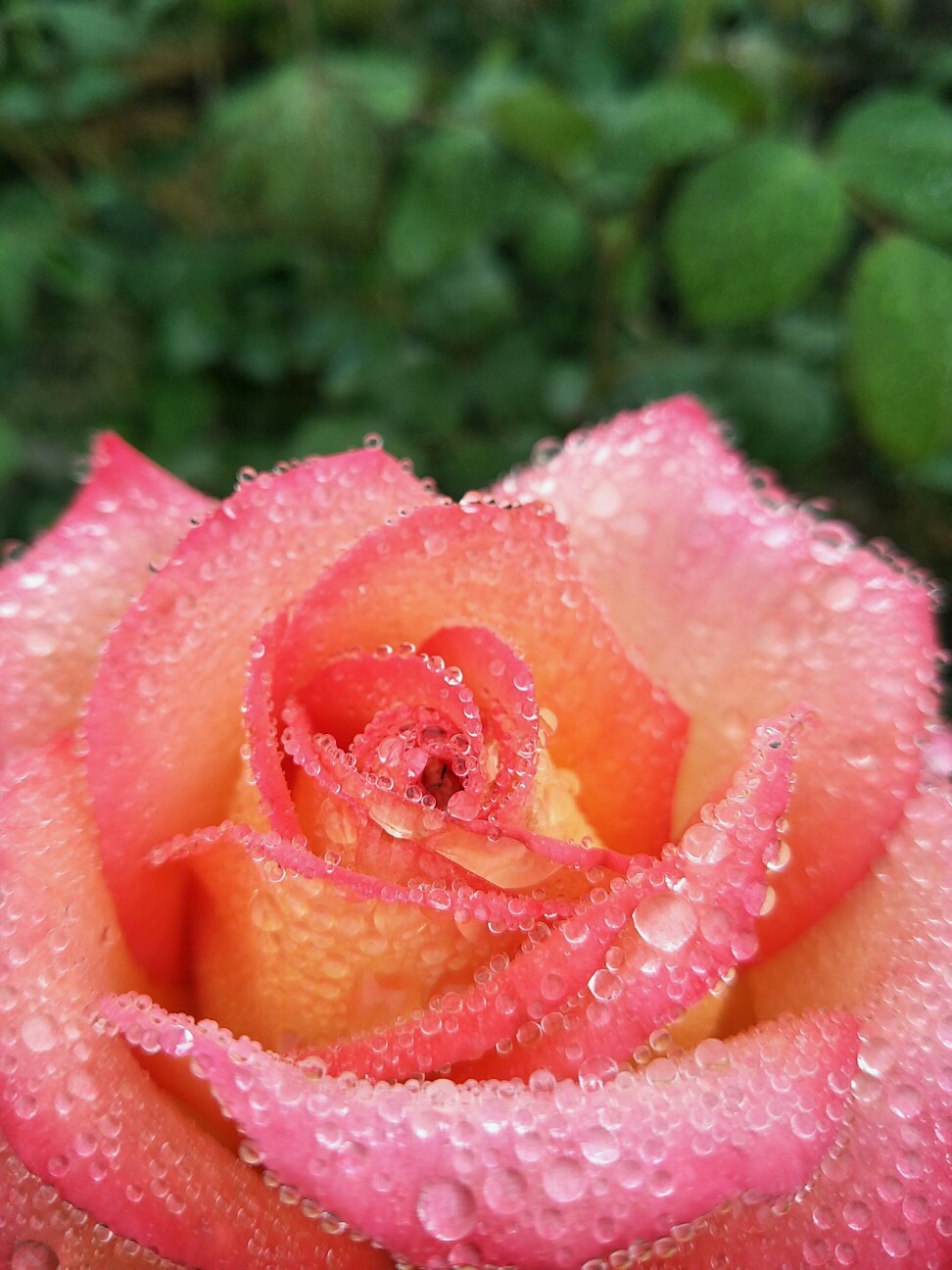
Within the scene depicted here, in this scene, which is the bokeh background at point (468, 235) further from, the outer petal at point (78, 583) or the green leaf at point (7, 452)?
the outer petal at point (78, 583)

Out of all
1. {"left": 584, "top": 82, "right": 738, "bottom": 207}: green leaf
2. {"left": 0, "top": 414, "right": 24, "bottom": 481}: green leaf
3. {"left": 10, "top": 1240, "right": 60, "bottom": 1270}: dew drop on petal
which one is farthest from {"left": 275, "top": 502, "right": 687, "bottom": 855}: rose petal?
{"left": 0, "top": 414, "right": 24, "bottom": 481}: green leaf

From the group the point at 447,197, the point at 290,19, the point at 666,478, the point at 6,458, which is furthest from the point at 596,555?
the point at 290,19

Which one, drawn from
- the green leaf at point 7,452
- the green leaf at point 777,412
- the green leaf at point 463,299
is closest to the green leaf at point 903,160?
the green leaf at point 777,412

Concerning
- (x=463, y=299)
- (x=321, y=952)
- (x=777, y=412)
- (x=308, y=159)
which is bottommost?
(x=777, y=412)

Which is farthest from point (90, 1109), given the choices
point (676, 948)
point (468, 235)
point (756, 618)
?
point (468, 235)

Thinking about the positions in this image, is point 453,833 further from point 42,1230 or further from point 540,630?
point 42,1230
